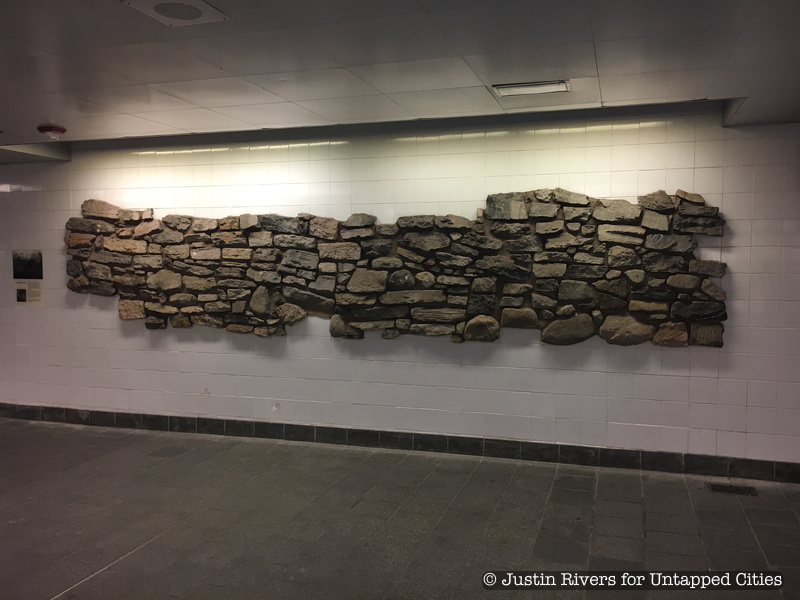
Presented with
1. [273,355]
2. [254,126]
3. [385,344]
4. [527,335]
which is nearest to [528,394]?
[527,335]

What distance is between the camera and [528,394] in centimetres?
429

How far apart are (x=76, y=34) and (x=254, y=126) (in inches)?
71.8

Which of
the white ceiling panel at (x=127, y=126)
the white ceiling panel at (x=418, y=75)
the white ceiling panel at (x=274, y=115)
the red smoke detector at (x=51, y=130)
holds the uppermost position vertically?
the white ceiling panel at (x=418, y=75)

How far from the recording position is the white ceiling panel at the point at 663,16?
7.24ft

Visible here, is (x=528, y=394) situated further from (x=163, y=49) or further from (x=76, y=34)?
(x=76, y=34)

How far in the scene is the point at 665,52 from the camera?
8.96ft

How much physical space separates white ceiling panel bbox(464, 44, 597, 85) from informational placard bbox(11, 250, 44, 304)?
456cm

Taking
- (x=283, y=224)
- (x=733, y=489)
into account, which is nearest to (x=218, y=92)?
(x=283, y=224)

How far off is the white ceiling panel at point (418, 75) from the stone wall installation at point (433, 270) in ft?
3.79

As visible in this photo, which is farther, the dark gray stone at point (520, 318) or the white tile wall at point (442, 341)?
the dark gray stone at point (520, 318)

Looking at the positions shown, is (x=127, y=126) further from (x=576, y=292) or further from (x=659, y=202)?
(x=659, y=202)

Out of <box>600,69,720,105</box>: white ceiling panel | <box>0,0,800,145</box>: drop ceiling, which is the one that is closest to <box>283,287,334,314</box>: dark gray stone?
<box>0,0,800,145</box>: drop ceiling

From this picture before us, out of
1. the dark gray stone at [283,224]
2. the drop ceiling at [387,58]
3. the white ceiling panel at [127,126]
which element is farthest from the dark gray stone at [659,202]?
the white ceiling panel at [127,126]

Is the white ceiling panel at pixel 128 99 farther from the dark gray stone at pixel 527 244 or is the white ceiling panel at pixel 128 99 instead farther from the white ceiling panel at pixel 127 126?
the dark gray stone at pixel 527 244
